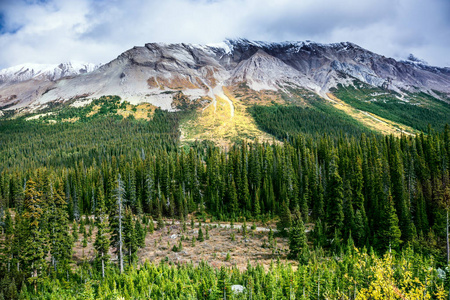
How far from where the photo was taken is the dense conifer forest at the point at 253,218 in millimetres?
35594

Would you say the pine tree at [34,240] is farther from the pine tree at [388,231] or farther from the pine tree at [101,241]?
the pine tree at [388,231]

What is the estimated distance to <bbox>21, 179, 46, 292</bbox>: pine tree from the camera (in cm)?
4188

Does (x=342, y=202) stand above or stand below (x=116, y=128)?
below

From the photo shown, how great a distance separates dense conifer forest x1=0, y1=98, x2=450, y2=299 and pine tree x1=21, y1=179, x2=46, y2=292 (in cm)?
24

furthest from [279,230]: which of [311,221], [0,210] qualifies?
[0,210]

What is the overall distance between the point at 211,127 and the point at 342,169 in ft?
398

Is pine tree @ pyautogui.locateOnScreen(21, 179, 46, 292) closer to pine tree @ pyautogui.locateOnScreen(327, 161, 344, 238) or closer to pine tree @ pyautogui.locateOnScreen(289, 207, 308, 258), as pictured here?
pine tree @ pyautogui.locateOnScreen(289, 207, 308, 258)

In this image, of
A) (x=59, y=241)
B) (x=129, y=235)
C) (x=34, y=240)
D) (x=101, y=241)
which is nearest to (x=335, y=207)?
(x=129, y=235)

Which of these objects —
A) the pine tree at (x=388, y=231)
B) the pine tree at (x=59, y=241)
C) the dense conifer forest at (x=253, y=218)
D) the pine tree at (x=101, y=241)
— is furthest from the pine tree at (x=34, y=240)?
the pine tree at (x=388, y=231)

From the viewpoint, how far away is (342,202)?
6006 centimetres

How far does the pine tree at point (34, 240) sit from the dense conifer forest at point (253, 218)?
24 cm

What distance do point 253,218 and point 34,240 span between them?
5604 cm

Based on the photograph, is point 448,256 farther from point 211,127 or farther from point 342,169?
point 211,127

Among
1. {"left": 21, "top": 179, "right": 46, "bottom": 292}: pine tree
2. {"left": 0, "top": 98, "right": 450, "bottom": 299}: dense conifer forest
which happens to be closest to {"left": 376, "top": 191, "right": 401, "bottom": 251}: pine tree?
{"left": 0, "top": 98, "right": 450, "bottom": 299}: dense conifer forest
